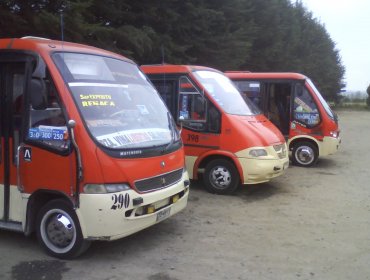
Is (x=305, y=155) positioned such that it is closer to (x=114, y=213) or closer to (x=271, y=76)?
(x=271, y=76)

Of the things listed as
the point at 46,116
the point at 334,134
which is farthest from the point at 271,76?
the point at 46,116

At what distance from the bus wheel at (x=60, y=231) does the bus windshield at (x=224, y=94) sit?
4296 millimetres

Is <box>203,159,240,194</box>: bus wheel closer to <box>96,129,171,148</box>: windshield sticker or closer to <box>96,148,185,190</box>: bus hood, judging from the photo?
<box>96,129,171,148</box>: windshield sticker

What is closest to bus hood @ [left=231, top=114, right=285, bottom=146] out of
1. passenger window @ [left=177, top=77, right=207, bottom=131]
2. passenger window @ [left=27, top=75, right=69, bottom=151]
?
passenger window @ [left=177, top=77, right=207, bottom=131]

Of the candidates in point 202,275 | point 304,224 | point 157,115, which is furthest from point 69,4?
point 202,275

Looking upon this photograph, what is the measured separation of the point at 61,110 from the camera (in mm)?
5176

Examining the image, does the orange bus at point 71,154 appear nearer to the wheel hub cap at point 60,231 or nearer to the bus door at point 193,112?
the wheel hub cap at point 60,231

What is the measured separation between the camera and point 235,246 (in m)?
5.95

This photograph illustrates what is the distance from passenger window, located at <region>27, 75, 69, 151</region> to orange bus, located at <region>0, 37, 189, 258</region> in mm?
11

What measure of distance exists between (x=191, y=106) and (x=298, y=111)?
459cm

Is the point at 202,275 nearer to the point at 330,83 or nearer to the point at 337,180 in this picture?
the point at 337,180

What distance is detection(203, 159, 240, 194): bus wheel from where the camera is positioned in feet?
28.5

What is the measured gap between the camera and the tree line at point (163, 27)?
39.1ft

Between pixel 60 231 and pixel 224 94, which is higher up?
pixel 224 94
